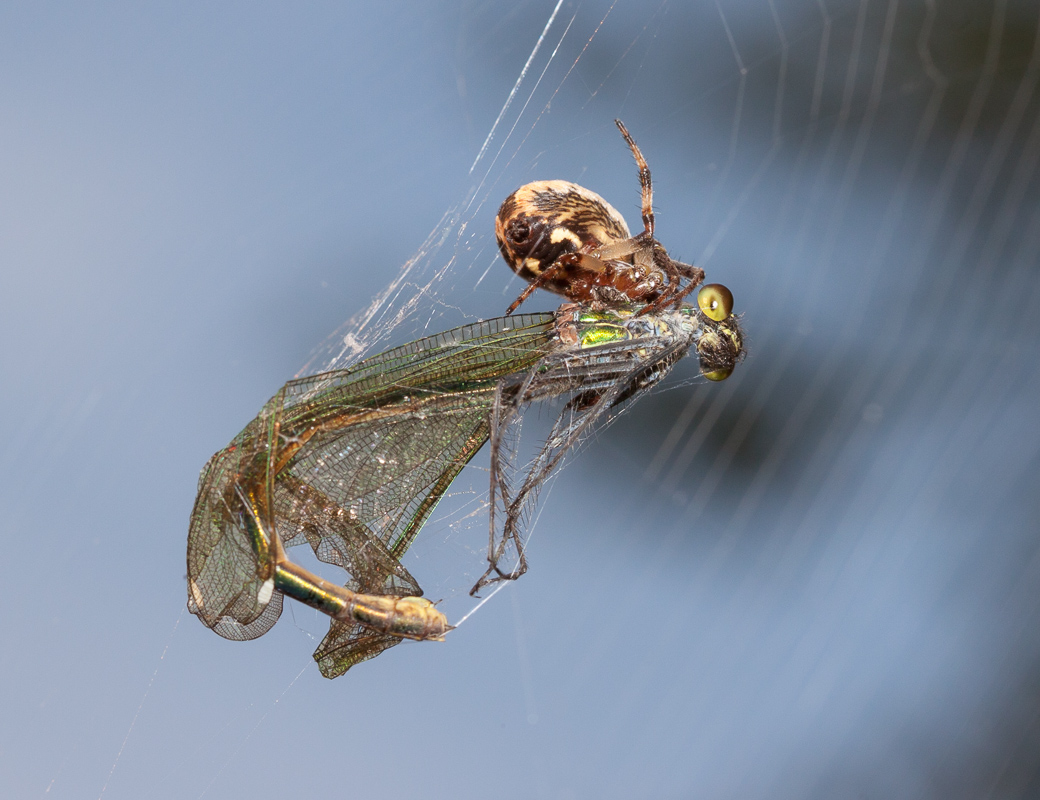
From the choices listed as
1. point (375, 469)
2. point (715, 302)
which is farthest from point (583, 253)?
point (375, 469)

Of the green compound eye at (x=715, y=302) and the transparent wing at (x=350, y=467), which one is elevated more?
the green compound eye at (x=715, y=302)

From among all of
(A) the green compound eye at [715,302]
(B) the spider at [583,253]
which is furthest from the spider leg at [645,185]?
(A) the green compound eye at [715,302]

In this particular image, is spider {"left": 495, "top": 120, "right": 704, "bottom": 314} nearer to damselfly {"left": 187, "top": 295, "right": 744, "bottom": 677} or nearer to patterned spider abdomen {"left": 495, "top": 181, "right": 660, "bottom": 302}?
patterned spider abdomen {"left": 495, "top": 181, "right": 660, "bottom": 302}

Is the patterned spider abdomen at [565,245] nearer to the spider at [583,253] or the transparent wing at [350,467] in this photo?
the spider at [583,253]

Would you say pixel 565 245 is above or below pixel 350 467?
above

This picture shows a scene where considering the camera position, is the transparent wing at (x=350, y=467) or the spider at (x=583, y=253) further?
the spider at (x=583, y=253)

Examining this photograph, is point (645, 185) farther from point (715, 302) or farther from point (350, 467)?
point (350, 467)
